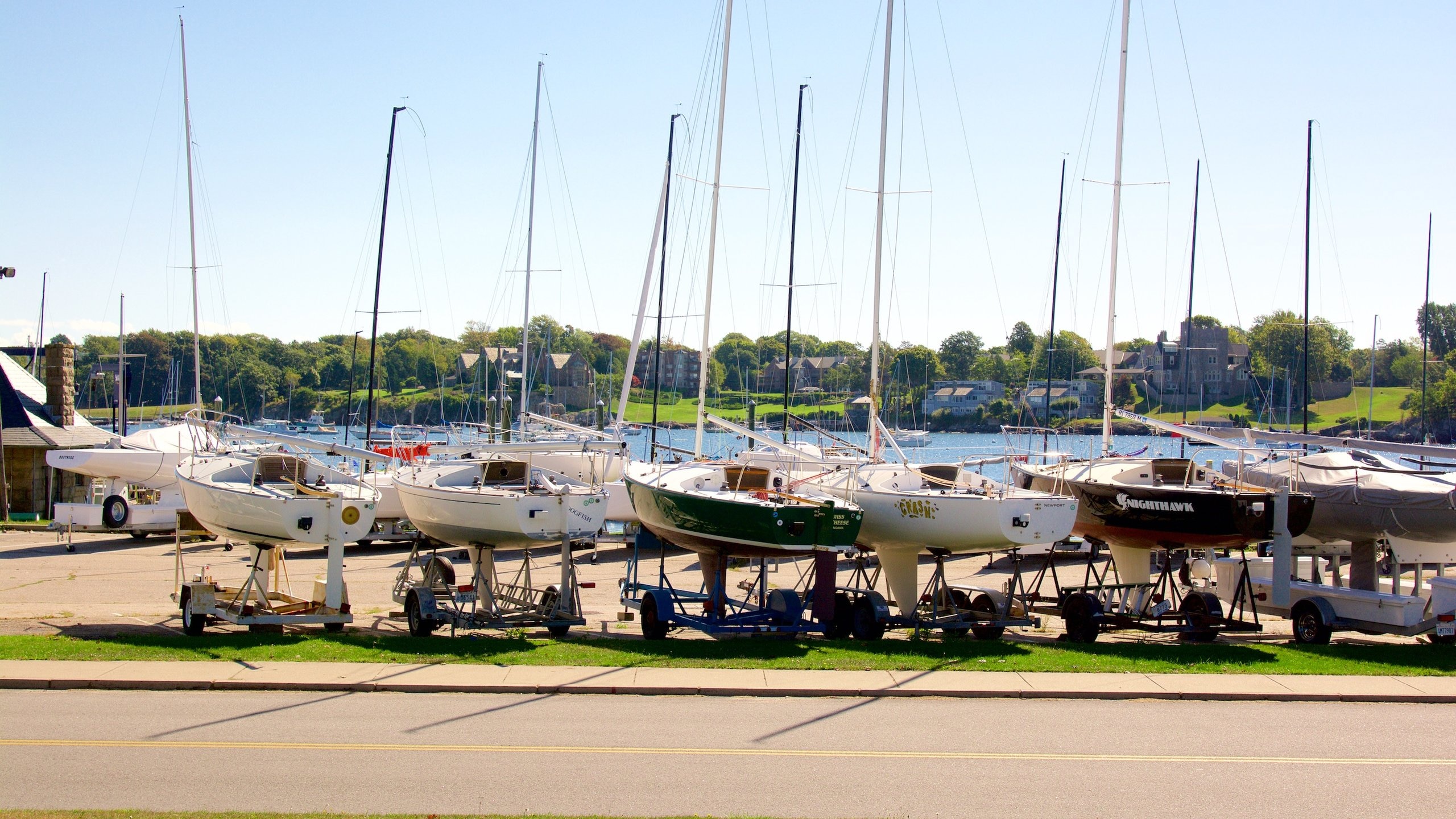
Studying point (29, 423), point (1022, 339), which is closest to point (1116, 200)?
point (29, 423)

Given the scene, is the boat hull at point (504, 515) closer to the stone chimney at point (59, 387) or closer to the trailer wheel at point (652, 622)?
the trailer wheel at point (652, 622)

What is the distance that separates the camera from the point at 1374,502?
19.1 m

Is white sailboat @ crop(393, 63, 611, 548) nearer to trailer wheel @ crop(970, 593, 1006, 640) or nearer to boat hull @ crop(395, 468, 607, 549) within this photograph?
boat hull @ crop(395, 468, 607, 549)

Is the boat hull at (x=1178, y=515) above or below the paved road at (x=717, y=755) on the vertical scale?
above

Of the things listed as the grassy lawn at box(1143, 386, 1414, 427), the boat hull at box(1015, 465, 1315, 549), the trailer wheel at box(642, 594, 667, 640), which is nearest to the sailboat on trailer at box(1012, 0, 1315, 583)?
the boat hull at box(1015, 465, 1315, 549)

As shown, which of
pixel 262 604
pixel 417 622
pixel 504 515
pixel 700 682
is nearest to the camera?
pixel 700 682

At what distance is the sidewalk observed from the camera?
1399 centimetres

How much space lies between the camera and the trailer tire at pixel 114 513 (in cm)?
3441

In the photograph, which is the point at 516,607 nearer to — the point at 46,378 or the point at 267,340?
the point at 46,378

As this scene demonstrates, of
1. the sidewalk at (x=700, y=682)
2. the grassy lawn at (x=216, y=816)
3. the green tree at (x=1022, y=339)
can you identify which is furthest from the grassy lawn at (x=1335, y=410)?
the grassy lawn at (x=216, y=816)

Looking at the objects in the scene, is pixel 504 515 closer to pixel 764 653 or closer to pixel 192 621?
pixel 764 653

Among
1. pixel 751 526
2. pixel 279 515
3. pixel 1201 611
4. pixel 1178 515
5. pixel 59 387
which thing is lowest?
pixel 1201 611

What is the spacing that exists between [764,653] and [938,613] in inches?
142

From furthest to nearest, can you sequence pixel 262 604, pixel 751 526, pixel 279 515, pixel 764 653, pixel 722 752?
pixel 262 604, pixel 279 515, pixel 751 526, pixel 764 653, pixel 722 752
